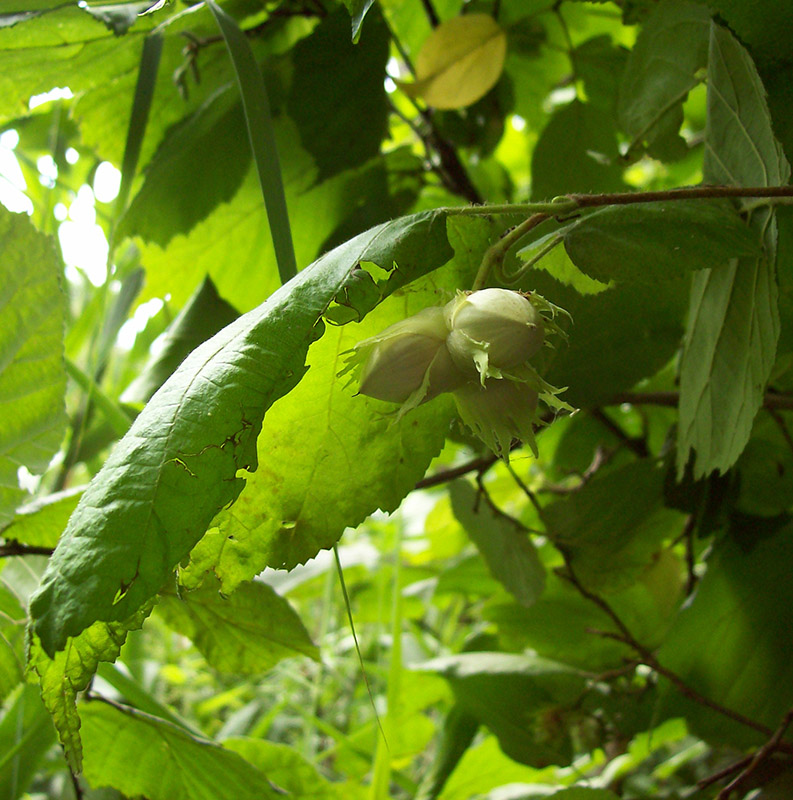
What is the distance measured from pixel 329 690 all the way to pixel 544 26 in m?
1.14

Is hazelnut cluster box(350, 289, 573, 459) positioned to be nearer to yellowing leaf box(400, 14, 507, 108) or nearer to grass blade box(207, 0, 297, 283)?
grass blade box(207, 0, 297, 283)

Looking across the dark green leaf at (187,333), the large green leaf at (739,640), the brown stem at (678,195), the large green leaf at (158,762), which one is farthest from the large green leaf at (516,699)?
the brown stem at (678,195)

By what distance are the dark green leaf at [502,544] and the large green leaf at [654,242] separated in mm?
321

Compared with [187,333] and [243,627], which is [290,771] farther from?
[187,333]

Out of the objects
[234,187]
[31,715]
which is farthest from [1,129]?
[31,715]

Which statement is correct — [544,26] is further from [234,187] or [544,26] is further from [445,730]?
[445,730]

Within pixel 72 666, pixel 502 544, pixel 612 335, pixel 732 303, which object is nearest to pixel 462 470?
pixel 502 544

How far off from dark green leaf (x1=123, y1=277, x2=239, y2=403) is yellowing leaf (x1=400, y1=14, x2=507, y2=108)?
21 cm

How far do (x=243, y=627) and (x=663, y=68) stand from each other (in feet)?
1.38

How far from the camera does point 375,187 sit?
0.60m

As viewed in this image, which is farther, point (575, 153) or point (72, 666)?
point (575, 153)

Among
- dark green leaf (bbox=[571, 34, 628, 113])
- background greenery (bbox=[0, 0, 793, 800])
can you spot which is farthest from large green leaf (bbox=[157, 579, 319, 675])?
dark green leaf (bbox=[571, 34, 628, 113])

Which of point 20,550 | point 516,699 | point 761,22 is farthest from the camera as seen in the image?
point 516,699

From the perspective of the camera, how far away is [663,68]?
1.45 feet
